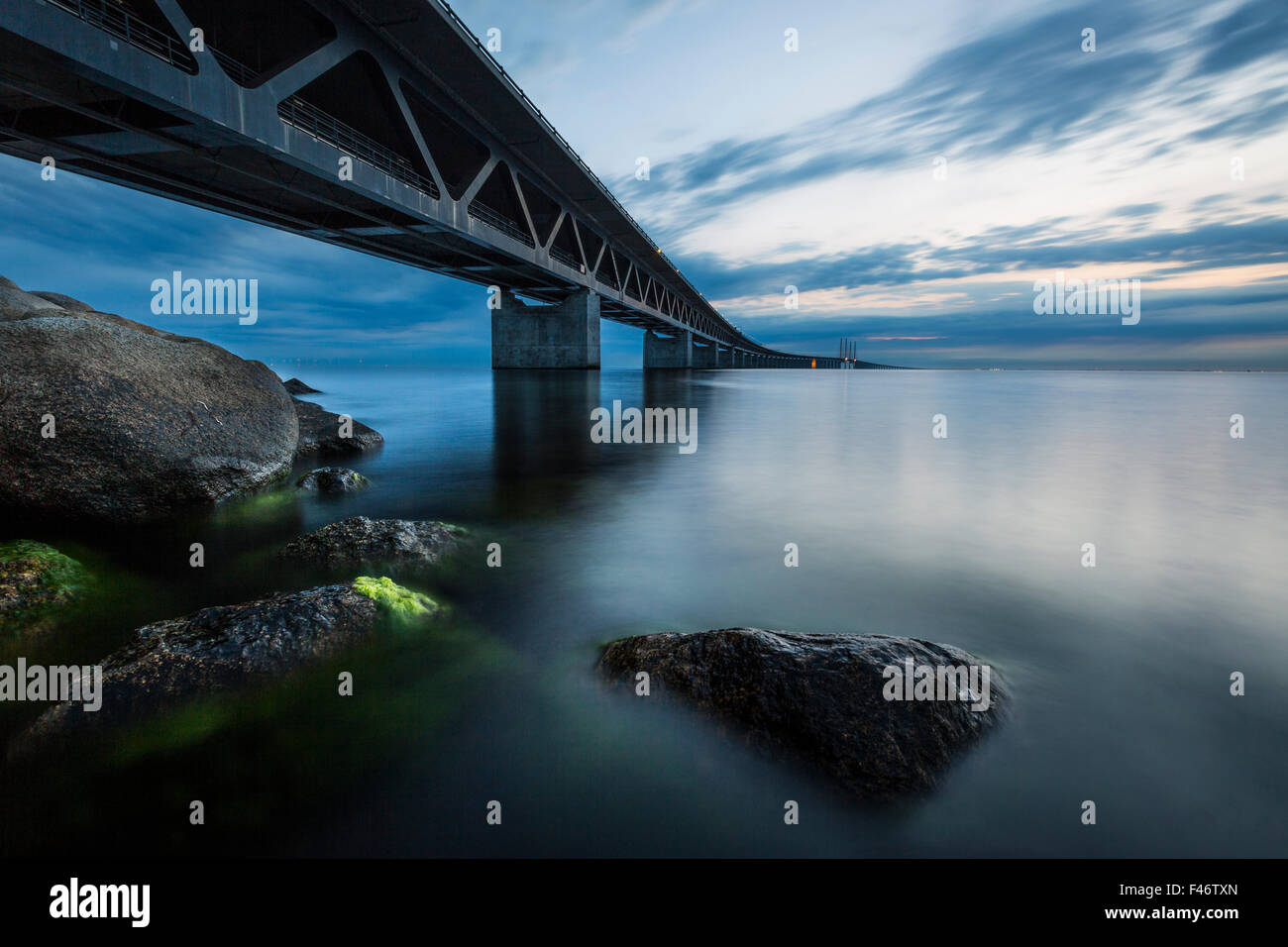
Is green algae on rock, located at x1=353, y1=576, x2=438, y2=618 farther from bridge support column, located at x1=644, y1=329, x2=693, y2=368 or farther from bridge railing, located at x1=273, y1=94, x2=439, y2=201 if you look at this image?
bridge support column, located at x1=644, y1=329, x2=693, y2=368

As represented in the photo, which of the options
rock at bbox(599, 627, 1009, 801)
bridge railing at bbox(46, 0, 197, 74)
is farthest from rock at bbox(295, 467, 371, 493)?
bridge railing at bbox(46, 0, 197, 74)

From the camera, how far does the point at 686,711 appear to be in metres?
3.20

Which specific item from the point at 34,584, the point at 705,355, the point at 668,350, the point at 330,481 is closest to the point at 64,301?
the point at 330,481

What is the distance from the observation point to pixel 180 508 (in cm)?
693

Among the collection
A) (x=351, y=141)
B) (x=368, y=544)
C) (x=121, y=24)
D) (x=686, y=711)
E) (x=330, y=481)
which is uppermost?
(x=351, y=141)

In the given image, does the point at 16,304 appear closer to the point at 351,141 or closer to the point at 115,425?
the point at 115,425

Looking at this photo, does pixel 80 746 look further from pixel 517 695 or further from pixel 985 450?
pixel 985 450

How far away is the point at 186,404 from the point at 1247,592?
11.8m

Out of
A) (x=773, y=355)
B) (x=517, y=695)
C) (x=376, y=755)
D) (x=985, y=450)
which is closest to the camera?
(x=376, y=755)

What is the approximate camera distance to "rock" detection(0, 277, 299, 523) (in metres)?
5.94

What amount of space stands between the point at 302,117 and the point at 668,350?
80971mm

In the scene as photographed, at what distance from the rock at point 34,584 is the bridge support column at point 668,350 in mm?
96118

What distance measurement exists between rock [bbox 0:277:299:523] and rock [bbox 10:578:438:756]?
393 centimetres
